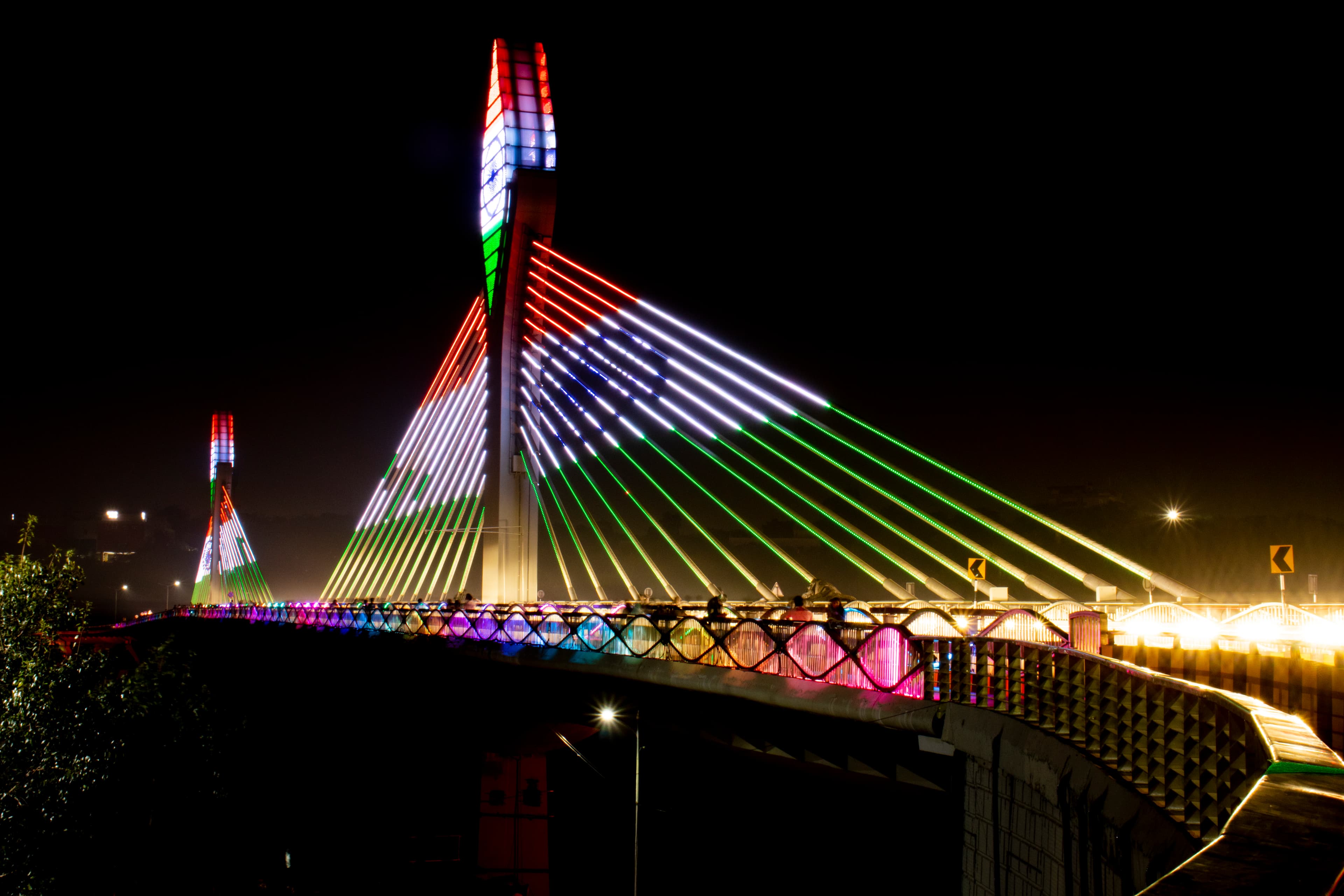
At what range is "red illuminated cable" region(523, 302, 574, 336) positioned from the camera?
2903cm

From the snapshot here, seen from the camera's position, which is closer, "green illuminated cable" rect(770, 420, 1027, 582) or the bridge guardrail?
the bridge guardrail

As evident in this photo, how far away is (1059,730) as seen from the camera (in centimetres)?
855

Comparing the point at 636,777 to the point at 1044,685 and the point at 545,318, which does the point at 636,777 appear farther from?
the point at 545,318

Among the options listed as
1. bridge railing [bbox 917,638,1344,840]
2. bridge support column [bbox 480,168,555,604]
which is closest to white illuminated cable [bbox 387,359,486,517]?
bridge support column [bbox 480,168,555,604]

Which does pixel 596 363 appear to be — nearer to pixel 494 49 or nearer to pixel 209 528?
pixel 494 49

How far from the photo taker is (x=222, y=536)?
77.6 meters

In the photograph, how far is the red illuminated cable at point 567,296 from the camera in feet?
93.7

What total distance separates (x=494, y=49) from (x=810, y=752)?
2533 cm

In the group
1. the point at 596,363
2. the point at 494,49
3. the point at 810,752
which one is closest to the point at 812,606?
the point at 810,752

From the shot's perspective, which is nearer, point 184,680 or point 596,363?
point 184,680

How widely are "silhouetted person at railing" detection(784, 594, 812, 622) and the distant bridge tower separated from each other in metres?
11.7

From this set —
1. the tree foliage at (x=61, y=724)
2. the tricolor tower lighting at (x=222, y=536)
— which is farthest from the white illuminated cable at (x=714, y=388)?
the tricolor tower lighting at (x=222, y=536)

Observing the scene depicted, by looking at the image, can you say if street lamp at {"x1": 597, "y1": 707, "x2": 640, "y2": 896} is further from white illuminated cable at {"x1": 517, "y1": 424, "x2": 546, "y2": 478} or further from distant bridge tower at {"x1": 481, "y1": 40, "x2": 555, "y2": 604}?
white illuminated cable at {"x1": 517, "y1": 424, "x2": 546, "y2": 478}

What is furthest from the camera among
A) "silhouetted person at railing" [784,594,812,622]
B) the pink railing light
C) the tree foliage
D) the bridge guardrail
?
the tree foliage
